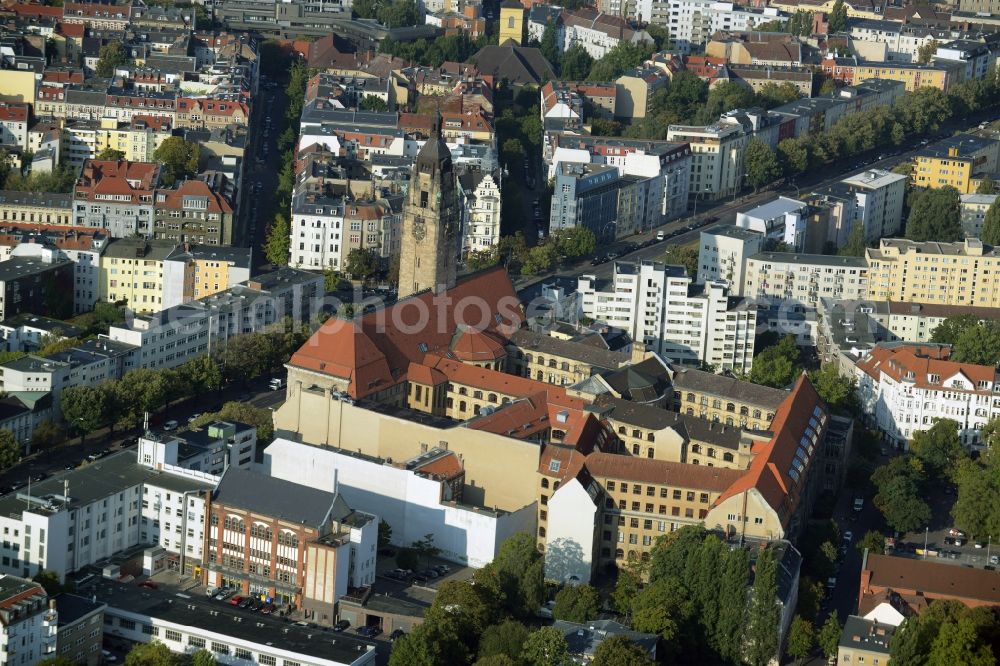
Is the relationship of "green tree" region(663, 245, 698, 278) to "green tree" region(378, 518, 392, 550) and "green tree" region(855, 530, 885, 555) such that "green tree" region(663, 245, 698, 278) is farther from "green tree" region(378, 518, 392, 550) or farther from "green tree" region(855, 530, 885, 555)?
"green tree" region(378, 518, 392, 550)

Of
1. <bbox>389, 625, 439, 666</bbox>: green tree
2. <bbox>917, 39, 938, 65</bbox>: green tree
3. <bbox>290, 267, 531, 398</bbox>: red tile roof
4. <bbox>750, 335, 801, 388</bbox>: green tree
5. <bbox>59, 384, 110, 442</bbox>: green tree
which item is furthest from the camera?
<bbox>917, 39, 938, 65</bbox>: green tree

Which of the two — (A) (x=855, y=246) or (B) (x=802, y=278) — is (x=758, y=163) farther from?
(B) (x=802, y=278)

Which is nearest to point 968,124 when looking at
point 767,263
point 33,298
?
point 767,263

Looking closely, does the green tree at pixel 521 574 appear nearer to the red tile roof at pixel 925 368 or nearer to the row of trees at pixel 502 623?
the row of trees at pixel 502 623

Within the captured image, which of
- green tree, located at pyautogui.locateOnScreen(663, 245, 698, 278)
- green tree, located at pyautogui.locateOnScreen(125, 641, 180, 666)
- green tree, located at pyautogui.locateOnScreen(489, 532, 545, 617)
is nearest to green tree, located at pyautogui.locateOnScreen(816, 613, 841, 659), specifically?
green tree, located at pyautogui.locateOnScreen(489, 532, 545, 617)

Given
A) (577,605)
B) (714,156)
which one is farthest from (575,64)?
(577,605)

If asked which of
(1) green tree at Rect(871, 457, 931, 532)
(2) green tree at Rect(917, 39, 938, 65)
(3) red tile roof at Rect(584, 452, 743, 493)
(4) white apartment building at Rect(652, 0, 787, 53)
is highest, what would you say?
(4) white apartment building at Rect(652, 0, 787, 53)

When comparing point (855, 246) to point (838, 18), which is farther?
point (838, 18)
